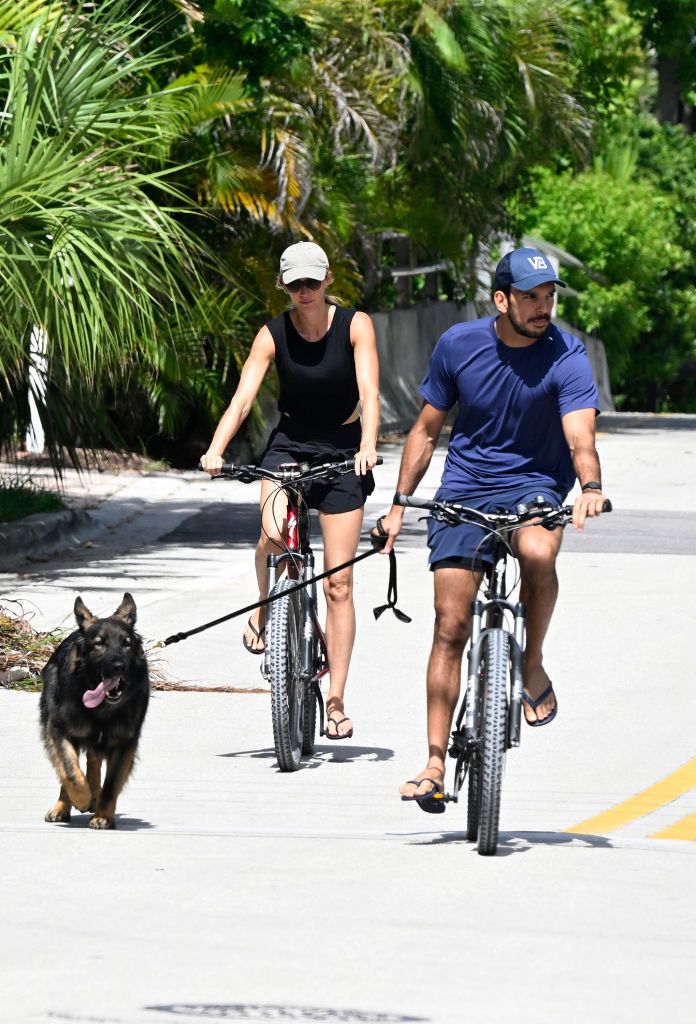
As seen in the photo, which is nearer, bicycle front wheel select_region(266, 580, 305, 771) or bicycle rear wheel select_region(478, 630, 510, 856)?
bicycle rear wheel select_region(478, 630, 510, 856)

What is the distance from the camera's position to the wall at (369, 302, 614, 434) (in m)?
29.2

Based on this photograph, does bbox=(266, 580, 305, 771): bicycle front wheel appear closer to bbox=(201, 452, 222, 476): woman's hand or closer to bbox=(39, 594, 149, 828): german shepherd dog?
bbox=(201, 452, 222, 476): woman's hand

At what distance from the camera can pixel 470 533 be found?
662cm

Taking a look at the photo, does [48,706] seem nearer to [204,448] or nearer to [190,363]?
[190,363]

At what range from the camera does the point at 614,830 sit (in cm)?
702

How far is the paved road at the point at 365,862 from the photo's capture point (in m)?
4.78

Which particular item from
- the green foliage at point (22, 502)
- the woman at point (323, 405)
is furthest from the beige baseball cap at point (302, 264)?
the green foliage at point (22, 502)

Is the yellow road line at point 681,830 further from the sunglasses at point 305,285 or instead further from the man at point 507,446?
the sunglasses at point 305,285

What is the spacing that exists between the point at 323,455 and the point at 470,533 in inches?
66.4

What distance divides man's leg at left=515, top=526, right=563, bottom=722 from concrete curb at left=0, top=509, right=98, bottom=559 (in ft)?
26.3

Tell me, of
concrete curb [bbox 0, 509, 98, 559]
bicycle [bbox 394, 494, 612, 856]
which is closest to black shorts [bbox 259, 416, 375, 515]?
bicycle [bbox 394, 494, 612, 856]

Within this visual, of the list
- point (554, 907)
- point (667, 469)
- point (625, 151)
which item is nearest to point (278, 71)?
point (667, 469)

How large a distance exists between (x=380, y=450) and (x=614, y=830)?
19545 mm

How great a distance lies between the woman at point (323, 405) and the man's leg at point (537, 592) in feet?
4.84
